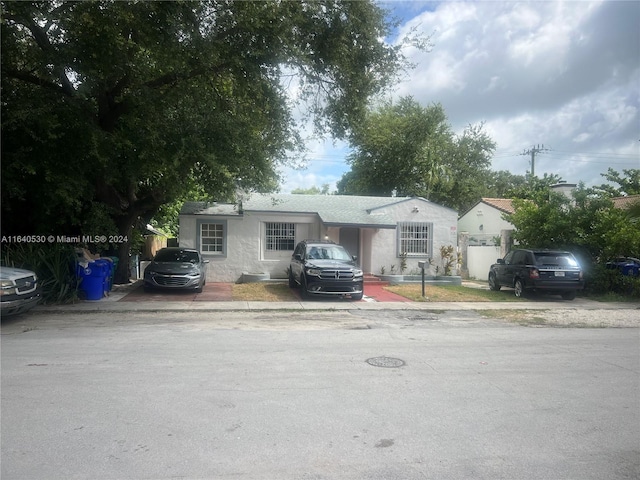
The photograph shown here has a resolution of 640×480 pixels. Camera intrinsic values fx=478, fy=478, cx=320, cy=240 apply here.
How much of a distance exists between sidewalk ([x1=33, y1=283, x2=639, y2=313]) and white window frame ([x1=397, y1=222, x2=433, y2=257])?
5.26m

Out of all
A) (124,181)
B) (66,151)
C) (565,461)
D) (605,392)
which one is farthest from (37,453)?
(124,181)

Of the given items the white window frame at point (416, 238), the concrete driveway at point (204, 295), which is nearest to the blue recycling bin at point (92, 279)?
the concrete driveway at point (204, 295)

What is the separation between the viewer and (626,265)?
16.1 meters

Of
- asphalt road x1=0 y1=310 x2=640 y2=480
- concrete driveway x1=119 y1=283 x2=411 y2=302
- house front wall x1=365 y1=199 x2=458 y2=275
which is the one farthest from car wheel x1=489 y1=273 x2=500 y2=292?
asphalt road x1=0 y1=310 x2=640 y2=480

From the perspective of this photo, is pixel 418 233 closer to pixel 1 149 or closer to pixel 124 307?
pixel 124 307

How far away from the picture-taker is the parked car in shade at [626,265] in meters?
16.0

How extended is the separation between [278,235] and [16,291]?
1166cm

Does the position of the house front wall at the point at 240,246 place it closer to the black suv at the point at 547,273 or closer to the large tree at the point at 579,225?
the black suv at the point at 547,273

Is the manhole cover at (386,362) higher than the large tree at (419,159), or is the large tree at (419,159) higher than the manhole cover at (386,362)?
the large tree at (419,159)

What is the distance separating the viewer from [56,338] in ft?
27.7

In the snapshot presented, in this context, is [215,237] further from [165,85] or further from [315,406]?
[315,406]

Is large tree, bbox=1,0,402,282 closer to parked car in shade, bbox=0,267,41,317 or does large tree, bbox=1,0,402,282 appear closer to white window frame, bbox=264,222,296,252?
parked car in shade, bbox=0,267,41,317

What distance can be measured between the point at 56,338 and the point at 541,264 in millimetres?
13419

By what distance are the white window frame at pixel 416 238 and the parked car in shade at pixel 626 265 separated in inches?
266
